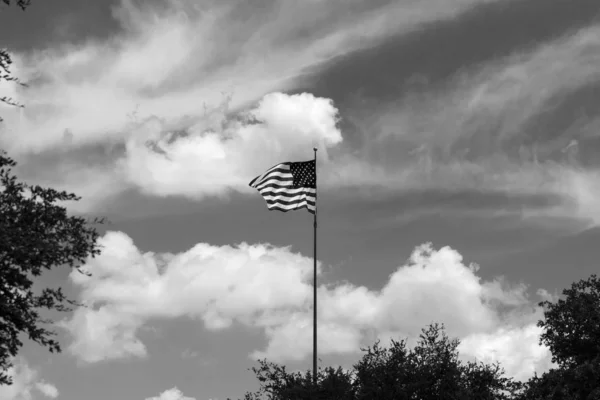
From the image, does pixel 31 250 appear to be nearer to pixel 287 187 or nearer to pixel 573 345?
pixel 287 187

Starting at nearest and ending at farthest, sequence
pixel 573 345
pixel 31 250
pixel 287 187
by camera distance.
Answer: pixel 31 250
pixel 287 187
pixel 573 345

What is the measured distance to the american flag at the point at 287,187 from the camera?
1364 inches

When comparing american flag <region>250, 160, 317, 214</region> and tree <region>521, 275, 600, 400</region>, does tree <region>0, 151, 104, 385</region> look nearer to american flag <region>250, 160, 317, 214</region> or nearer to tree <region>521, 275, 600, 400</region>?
american flag <region>250, 160, 317, 214</region>

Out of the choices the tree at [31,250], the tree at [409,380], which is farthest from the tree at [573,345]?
the tree at [31,250]

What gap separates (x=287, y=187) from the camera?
35000mm

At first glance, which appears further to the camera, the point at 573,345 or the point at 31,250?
the point at 573,345

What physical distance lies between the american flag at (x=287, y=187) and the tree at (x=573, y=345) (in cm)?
2071

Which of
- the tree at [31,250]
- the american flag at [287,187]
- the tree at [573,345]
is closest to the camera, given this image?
the tree at [31,250]

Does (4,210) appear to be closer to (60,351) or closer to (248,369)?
(60,351)

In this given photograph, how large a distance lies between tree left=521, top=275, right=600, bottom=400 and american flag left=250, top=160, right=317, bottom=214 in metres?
20.7

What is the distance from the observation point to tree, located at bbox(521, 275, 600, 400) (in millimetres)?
43156

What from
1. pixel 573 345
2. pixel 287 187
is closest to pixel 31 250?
pixel 287 187

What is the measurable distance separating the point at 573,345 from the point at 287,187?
23.7m

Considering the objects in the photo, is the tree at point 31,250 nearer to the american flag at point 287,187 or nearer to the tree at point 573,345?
the american flag at point 287,187
